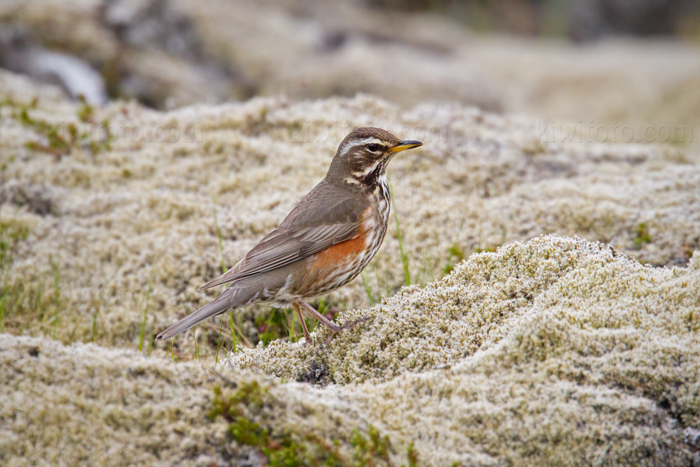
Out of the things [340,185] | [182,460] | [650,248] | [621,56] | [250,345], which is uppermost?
[621,56]

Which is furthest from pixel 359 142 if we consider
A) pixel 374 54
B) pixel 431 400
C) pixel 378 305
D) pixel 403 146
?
pixel 374 54

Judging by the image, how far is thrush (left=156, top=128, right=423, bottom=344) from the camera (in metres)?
5.37

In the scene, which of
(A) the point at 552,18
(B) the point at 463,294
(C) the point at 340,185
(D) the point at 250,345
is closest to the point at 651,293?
(B) the point at 463,294

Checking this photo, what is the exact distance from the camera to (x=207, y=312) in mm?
5016

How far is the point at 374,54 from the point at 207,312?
36.3 feet

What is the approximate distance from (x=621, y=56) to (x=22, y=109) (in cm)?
1591

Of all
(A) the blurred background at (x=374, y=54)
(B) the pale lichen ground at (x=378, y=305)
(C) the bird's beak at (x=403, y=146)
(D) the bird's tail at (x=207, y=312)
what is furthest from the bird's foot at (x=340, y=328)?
(A) the blurred background at (x=374, y=54)

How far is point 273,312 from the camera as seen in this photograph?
640cm

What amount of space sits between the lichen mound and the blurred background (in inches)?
347

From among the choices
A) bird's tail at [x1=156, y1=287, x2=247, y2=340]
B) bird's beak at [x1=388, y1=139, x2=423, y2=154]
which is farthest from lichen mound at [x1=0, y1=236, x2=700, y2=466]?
bird's beak at [x1=388, y1=139, x2=423, y2=154]

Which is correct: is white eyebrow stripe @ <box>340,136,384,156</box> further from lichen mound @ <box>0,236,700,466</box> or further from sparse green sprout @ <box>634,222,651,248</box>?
sparse green sprout @ <box>634,222,651,248</box>

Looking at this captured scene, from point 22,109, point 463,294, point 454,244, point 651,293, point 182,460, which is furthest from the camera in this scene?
point 22,109

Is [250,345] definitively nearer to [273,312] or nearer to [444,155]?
[273,312]

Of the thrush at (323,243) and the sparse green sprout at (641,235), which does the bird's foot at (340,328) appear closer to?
the thrush at (323,243)
